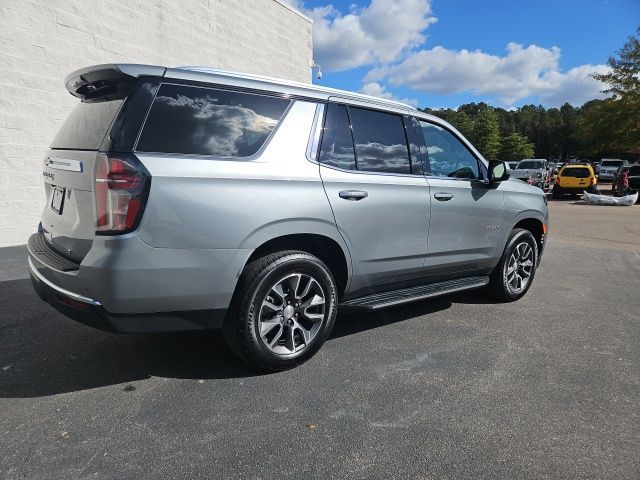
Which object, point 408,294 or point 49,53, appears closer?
point 408,294

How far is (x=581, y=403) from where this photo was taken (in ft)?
9.57

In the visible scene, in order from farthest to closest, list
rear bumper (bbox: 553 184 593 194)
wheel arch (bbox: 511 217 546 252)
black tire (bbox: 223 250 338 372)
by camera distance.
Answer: rear bumper (bbox: 553 184 593 194)
wheel arch (bbox: 511 217 546 252)
black tire (bbox: 223 250 338 372)

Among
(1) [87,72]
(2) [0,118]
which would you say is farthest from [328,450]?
(2) [0,118]

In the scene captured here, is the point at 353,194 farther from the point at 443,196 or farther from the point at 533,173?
the point at 533,173

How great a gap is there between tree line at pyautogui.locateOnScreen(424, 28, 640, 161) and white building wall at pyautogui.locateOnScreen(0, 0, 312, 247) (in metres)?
5.63

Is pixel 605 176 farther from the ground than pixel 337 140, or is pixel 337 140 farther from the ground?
pixel 337 140

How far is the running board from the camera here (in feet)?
11.8

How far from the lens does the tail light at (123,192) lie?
2.56 meters

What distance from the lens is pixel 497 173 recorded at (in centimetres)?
455

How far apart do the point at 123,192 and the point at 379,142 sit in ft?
6.75

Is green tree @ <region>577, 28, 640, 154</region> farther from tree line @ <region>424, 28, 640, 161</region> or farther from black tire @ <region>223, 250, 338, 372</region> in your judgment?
black tire @ <region>223, 250, 338, 372</region>

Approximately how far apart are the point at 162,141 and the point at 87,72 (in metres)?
0.79

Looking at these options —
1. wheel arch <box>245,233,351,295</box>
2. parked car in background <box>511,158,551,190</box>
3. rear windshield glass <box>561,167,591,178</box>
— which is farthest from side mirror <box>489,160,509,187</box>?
rear windshield glass <box>561,167,591,178</box>

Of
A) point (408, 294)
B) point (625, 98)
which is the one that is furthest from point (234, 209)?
point (625, 98)
